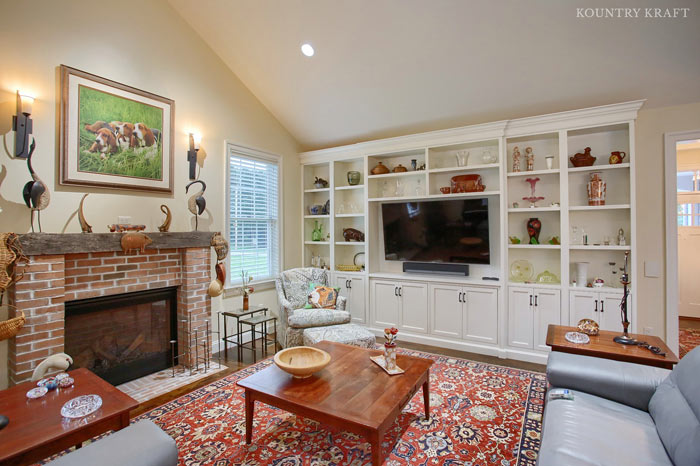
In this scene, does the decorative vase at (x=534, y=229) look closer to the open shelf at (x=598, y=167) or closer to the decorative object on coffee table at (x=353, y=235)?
the open shelf at (x=598, y=167)

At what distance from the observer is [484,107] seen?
3.93m

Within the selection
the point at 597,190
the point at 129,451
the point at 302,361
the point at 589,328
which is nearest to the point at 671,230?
the point at 597,190

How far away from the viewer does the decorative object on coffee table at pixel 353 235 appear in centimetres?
505

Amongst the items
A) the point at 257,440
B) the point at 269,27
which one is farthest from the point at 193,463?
the point at 269,27

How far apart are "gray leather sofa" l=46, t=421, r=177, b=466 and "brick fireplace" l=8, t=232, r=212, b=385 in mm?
1761

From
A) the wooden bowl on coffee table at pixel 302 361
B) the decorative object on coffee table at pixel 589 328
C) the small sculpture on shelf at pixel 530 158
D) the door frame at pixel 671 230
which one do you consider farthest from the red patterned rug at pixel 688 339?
the wooden bowl on coffee table at pixel 302 361

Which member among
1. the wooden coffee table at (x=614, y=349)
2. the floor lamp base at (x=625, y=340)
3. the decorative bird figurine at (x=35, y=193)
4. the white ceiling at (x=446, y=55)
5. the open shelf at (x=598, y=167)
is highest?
the white ceiling at (x=446, y=55)

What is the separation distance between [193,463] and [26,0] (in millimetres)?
3526

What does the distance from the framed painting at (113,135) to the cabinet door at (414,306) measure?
296 centimetres

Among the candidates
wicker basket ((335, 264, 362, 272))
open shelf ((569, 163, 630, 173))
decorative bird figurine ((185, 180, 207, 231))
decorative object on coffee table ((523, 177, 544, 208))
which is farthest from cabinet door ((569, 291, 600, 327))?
decorative bird figurine ((185, 180, 207, 231))

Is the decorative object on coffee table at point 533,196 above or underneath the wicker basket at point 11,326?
above

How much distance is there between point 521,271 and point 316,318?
2.40m

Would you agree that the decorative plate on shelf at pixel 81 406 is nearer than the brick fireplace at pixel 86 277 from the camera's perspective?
Yes

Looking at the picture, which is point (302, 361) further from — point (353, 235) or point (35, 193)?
point (353, 235)
